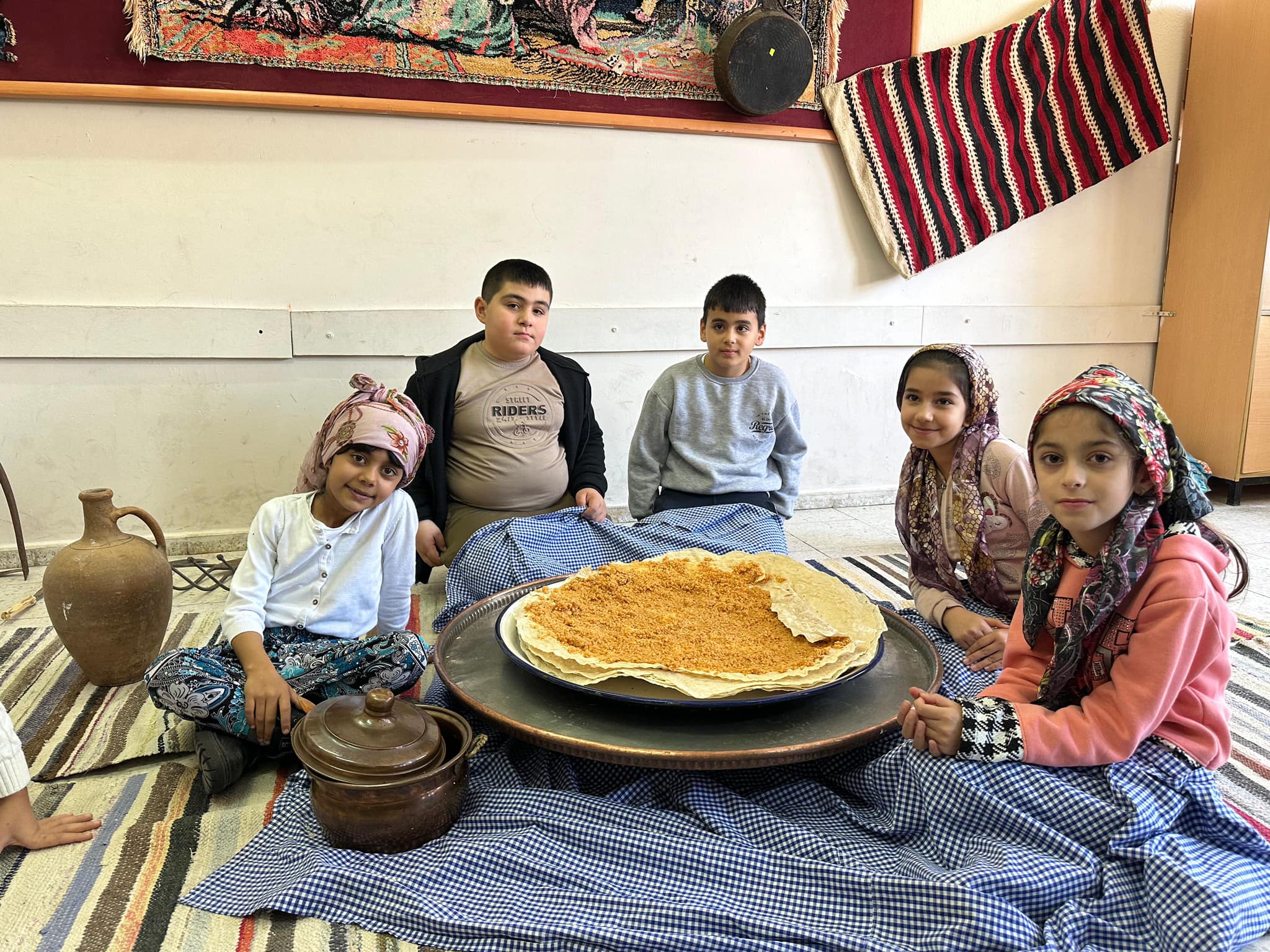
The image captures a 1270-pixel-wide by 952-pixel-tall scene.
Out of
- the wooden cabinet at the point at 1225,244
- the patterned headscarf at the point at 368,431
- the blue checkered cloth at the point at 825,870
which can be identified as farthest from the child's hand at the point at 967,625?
the wooden cabinet at the point at 1225,244

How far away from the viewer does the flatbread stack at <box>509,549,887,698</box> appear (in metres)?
1.55

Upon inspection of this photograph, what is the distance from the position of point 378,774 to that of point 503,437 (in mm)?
1666

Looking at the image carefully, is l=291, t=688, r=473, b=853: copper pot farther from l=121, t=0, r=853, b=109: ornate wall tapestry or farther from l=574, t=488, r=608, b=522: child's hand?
l=121, t=0, r=853, b=109: ornate wall tapestry

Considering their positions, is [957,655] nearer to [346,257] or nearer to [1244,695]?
[1244,695]

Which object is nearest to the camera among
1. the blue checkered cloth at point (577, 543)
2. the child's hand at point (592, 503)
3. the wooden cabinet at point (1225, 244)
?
the blue checkered cloth at point (577, 543)

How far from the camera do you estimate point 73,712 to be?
6.83 ft

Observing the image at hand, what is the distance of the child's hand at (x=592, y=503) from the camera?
2822 mm

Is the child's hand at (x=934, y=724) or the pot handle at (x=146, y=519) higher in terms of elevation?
the pot handle at (x=146, y=519)

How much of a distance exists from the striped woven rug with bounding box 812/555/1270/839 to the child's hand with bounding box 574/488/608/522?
0.85 metres

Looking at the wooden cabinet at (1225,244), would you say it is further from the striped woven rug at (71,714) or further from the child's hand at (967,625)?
the striped woven rug at (71,714)

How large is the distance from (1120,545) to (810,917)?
753mm

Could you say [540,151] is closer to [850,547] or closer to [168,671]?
A: [850,547]

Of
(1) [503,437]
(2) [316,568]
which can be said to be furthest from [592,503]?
(2) [316,568]

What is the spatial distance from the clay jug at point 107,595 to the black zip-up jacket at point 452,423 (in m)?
0.80
